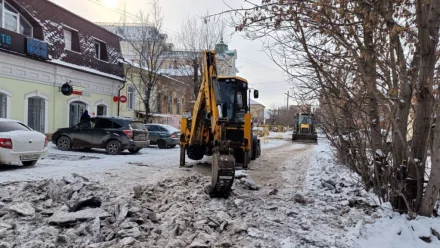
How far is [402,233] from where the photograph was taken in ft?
17.0

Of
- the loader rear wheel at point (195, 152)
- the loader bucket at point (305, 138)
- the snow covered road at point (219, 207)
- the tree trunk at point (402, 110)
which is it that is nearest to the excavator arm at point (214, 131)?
the snow covered road at point (219, 207)

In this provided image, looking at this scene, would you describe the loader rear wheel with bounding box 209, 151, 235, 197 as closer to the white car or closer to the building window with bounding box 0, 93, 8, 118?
the white car

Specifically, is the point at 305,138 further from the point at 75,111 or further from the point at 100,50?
the point at 75,111

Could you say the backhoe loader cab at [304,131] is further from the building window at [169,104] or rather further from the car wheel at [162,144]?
the car wheel at [162,144]

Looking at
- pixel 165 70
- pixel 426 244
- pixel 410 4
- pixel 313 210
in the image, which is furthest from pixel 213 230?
pixel 165 70

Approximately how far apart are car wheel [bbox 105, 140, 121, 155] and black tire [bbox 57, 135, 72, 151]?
180cm

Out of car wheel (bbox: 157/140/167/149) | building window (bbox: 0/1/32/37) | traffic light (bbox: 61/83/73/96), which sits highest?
building window (bbox: 0/1/32/37)

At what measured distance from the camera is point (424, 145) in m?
5.71

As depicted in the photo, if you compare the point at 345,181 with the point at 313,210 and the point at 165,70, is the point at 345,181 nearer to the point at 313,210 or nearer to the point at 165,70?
the point at 313,210

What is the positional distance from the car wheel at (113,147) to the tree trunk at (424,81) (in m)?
12.0

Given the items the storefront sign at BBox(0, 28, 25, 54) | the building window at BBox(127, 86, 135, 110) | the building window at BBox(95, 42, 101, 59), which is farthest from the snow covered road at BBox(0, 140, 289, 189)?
the building window at BBox(127, 86, 135, 110)

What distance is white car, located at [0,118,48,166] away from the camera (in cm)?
986

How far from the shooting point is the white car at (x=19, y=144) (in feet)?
32.3

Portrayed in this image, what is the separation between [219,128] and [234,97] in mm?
5874
